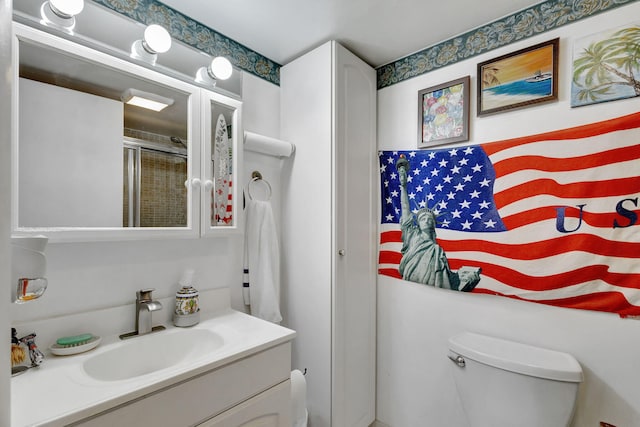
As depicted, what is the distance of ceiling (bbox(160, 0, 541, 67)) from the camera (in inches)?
52.7

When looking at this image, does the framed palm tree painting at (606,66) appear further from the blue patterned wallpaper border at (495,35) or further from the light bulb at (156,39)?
the light bulb at (156,39)

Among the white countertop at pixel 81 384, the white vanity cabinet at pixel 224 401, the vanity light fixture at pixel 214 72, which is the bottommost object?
the white vanity cabinet at pixel 224 401

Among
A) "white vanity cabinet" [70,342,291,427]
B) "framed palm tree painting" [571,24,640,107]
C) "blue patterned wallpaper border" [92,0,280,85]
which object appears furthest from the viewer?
"blue patterned wallpaper border" [92,0,280,85]

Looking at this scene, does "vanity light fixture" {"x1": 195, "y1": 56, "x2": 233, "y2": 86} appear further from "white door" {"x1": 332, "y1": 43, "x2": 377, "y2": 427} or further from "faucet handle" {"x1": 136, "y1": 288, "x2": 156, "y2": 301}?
"faucet handle" {"x1": 136, "y1": 288, "x2": 156, "y2": 301}

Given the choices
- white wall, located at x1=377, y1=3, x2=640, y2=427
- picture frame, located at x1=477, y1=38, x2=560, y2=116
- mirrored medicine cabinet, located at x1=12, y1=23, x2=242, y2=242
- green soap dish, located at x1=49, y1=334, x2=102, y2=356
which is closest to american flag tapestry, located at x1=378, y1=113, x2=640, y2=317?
white wall, located at x1=377, y1=3, x2=640, y2=427

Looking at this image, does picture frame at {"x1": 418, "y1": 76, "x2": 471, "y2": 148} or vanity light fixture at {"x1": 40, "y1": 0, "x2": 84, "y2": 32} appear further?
picture frame at {"x1": 418, "y1": 76, "x2": 471, "y2": 148}

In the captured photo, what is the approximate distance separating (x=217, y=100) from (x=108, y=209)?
625 mm

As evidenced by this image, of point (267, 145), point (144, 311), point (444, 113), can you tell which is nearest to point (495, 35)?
point (444, 113)

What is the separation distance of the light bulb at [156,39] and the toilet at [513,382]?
172cm

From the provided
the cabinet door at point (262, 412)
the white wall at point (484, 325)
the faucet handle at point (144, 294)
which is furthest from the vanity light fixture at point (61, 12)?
the white wall at point (484, 325)

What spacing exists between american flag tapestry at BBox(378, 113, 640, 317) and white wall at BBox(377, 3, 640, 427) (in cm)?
6

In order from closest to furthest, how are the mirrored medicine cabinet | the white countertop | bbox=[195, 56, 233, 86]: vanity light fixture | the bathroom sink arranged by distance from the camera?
1. the white countertop
2. the mirrored medicine cabinet
3. the bathroom sink
4. bbox=[195, 56, 233, 86]: vanity light fixture

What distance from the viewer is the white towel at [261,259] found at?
158cm

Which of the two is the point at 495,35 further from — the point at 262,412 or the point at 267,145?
the point at 262,412
